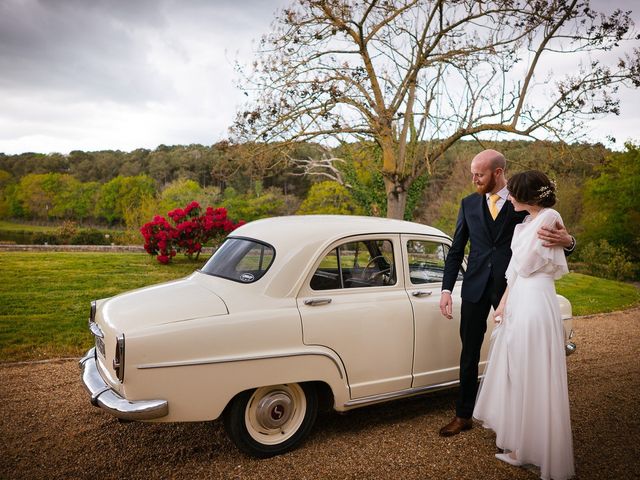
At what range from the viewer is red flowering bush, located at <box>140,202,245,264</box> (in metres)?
12.3

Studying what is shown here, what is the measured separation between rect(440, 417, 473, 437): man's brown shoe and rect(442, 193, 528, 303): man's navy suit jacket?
1097 millimetres

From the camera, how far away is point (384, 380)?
152 inches

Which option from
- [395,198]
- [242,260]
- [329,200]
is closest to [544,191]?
[242,260]

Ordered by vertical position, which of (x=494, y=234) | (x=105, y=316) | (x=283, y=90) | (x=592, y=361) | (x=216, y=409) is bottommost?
(x=592, y=361)

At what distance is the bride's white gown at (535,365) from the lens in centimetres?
302

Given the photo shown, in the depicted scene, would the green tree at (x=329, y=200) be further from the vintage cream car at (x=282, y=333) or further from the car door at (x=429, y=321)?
the vintage cream car at (x=282, y=333)

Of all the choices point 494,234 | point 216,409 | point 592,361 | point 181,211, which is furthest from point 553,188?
point 181,211

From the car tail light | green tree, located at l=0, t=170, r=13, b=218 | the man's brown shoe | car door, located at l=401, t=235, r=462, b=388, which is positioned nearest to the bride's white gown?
the man's brown shoe

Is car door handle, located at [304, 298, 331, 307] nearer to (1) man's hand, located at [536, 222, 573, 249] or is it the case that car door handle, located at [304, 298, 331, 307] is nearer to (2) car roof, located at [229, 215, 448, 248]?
(2) car roof, located at [229, 215, 448, 248]

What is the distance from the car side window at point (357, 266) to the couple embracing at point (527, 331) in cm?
88

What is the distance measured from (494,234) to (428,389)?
1569 mm

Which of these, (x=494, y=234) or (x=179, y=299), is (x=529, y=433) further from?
(x=179, y=299)

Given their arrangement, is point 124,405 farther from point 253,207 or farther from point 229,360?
point 253,207

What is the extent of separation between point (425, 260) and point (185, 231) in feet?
30.3
